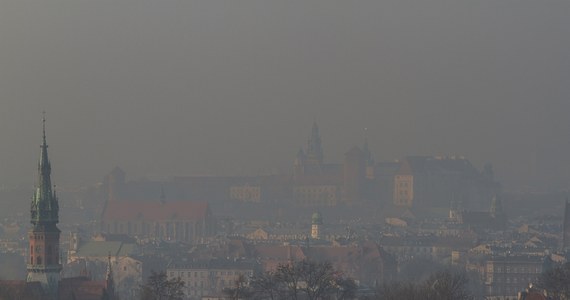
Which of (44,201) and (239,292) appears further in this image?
(44,201)

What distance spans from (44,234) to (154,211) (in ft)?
344

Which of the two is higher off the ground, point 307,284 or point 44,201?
point 44,201

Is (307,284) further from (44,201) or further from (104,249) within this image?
(104,249)

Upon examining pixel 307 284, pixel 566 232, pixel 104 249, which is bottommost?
pixel 104 249

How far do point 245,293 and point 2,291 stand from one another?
7.17 metres

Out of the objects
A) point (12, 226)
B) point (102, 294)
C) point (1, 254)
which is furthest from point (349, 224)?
point (102, 294)

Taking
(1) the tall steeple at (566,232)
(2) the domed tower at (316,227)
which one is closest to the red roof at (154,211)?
(2) the domed tower at (316,227)

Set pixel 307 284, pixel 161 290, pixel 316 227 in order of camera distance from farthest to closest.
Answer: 1. pixel 316 227
2. pixel 307 284
3. pixel 161 290

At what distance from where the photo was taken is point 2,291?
7044cm

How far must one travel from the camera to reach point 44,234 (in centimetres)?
7331

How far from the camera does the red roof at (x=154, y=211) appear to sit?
579 feet

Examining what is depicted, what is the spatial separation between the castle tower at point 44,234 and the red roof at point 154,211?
101693 millimetres

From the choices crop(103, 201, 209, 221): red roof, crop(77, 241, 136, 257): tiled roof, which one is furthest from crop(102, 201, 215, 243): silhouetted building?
crop(77, 241, 136, 257): tiled roof

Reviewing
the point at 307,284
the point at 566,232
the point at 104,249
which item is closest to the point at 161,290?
the point at 307,284
